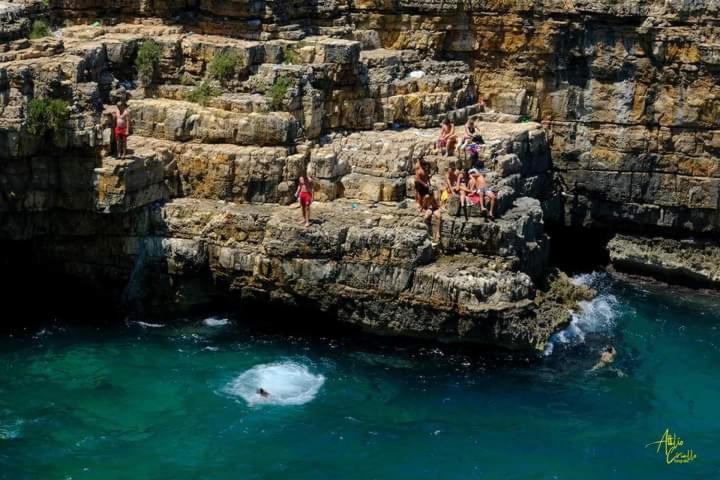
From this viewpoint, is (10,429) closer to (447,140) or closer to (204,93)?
(204,93)

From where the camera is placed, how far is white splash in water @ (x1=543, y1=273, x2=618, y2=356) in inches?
1572

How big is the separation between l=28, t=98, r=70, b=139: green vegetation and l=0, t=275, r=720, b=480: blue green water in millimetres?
6163

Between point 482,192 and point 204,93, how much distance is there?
31.8ft

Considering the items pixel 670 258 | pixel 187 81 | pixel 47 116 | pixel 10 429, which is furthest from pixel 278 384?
pixel 670 258

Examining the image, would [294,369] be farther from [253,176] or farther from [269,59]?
[269,59]

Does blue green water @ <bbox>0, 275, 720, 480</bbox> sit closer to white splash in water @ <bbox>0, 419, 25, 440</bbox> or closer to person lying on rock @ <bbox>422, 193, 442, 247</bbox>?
white splash in water @ <bbox>0, 419, 25, 440</bbox>

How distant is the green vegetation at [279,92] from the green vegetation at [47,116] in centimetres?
644

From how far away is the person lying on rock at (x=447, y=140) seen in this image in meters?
42.0

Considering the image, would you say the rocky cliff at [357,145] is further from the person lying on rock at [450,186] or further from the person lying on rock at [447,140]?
the person lying on rock at [450,186]

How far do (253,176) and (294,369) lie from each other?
6.50m

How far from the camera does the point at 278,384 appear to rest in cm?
3741

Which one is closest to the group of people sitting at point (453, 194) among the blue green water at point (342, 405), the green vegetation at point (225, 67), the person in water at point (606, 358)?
the blue green water at point (342, 405)

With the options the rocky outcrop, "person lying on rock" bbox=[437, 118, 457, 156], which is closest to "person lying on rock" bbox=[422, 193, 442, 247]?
"person lying on rock" bbox=[437, 118, 457, 156]

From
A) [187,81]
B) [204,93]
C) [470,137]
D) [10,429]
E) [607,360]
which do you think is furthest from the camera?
[187,81]
